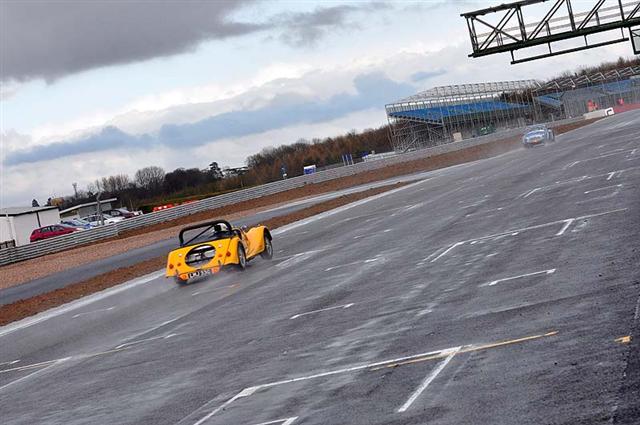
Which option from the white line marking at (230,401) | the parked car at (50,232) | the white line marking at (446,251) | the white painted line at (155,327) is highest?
the parked car at (50,232)

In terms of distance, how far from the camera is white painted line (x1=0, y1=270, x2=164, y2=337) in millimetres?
21664

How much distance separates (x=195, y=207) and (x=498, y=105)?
5922 cm

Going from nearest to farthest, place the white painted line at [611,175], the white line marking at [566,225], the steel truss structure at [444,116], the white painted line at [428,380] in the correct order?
1. the white painted line at [428,380]
2. the white line marking at [566,225]
3. the white painted line at [611,175]
4. the steel truss structure at [444,116]

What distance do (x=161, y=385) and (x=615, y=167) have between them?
23.2 meters

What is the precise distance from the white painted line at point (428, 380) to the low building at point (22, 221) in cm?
7573

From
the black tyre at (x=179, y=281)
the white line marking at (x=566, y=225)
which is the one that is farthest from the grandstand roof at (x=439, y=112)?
the white line marking at (x=566, y=225)

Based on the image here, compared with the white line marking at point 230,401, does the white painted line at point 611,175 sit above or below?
below

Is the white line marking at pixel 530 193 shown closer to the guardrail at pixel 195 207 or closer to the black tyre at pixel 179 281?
the black tyre at pixel 179 281

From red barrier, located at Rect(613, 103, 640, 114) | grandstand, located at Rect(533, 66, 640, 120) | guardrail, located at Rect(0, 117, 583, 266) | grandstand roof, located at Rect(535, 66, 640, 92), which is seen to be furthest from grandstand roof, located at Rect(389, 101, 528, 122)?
red barrier, located at Rect(613, 103, 640, 114)

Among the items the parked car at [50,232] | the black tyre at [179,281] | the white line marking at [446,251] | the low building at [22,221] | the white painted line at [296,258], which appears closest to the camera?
the white line marking at [446,251]

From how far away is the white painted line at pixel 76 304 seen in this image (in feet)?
71.1

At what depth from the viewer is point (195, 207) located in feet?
210

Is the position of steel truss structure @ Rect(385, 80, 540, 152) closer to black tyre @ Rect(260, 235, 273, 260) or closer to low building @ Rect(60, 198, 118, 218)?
low building @ Rect(60, 198, 118, 218)

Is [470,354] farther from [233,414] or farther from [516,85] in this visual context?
[516,85]
